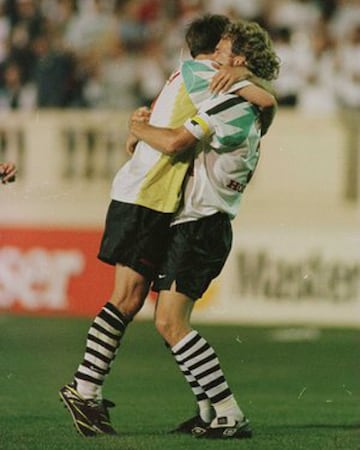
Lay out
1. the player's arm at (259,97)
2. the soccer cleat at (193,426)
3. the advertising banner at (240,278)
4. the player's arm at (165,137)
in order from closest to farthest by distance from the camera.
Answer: the player's arm at (165,137) < the player's arm at (259,97) < the soccer cleat at (193,426) < the advertising banner at (240,278)

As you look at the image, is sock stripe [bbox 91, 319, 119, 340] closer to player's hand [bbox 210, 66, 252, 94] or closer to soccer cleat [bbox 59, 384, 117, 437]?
soccer cleat [bbox 59, 384, 117, 437]

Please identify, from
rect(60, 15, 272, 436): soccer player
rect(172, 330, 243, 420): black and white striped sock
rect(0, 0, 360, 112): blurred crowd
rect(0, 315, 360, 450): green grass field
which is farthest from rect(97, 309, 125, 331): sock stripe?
rect(0, 0, 360, 112): blurred crowd

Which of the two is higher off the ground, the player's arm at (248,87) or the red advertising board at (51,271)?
the player's arm at (248,87)

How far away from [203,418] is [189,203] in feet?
3.68

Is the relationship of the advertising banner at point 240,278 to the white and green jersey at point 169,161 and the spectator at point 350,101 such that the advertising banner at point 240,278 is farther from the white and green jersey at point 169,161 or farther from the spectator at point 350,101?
the white and green jersey at point 169,161

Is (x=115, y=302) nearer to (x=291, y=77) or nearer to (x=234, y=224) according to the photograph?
(x=234, y=224)

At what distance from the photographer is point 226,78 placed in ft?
25.3

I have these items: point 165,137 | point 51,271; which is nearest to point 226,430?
point 165,137

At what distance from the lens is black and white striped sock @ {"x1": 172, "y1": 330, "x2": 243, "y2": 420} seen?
7711 mm

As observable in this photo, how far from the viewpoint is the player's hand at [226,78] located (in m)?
7.70

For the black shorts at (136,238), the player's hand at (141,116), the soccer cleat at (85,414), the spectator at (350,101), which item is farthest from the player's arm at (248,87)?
the spectator at (350,101)

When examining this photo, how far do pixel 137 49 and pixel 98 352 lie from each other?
10649mm

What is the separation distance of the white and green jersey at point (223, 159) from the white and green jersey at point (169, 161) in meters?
0.07

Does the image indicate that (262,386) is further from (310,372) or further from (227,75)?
(227,75)
